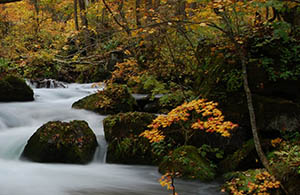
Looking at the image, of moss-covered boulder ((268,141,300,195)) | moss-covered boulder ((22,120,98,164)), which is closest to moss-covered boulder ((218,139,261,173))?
moss-covered boulder ((268,141,300,195))

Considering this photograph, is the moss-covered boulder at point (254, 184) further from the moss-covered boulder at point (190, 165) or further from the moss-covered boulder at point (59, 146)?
the moss-covered boulder at point (59, 146)

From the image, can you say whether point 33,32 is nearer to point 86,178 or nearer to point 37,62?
point 37,62

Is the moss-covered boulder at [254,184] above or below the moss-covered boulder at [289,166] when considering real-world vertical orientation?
below

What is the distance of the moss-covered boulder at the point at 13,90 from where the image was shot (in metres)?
10.5

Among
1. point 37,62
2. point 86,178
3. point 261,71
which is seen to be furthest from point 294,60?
point 37,62

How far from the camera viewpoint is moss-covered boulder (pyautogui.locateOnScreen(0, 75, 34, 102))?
1052 centimetres

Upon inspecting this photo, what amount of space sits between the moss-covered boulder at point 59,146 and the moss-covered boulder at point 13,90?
469 centimetres

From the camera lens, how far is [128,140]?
6.88 meters

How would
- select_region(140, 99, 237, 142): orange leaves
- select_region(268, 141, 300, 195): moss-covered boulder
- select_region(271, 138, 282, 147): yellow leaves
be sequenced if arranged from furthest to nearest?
1. select_region(271, 138, 282, 147): yellow leaves
2. select_region(268, 141, 300, 195): moss-covered boulder
3. select_region(140, 99, 237, 142): orange leaves

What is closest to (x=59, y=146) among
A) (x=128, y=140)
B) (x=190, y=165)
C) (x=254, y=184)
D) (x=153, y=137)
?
(x=128, y=140)

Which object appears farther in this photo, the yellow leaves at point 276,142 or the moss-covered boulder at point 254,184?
the yellow leaves at point 276,142

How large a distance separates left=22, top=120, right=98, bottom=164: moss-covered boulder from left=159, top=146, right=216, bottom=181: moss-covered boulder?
82.0 inches

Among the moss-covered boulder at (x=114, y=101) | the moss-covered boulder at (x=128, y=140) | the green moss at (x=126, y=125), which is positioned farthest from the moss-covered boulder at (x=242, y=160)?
the moss-covered boulder at (x=114, y=101)

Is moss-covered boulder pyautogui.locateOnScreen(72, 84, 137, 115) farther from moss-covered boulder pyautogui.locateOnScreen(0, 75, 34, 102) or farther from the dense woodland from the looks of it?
moss-covered boulder pyautogui.locateOnScreen(0, 75, 34, 102)
